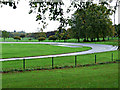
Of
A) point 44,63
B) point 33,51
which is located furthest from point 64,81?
point 33,51

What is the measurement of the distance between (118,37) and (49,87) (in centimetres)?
437

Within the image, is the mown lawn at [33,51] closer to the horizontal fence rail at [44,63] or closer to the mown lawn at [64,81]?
the horizontal fence rail at [44,63]

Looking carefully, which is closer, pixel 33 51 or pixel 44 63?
pixel 44 63

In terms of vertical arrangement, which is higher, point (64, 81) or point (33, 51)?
point (33, 51)

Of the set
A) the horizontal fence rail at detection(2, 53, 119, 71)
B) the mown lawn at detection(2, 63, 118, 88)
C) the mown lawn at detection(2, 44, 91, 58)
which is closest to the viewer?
the mown lawn at detection(2, 63, 118, 88)

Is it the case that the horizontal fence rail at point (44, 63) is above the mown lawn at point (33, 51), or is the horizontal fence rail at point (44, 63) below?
below

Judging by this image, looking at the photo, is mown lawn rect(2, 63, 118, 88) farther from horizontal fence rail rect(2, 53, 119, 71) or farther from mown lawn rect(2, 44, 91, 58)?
mown lawn rect(2, 44, 91, 58)

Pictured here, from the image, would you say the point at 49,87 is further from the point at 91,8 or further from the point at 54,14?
the point at 91,8

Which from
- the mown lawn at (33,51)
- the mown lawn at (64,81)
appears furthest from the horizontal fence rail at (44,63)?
the mown lawn at (33,51)

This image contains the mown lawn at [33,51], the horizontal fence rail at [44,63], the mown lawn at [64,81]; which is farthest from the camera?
the mown lawn at [33,51]

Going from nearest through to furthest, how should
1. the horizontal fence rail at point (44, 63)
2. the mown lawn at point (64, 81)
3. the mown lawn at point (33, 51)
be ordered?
the mown lawn at point (64, 81)
the horizontal fence rail at point (44, 63)
the mown lawn at point (33, 51)

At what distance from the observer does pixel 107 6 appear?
845 centimetres

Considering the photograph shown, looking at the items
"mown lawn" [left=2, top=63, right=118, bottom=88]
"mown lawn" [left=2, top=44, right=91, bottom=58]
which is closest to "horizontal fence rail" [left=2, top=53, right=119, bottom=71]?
"mown lawn" [left=2, top=63, right=118, bottom=88]

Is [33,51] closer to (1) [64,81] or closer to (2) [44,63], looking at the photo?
(2) [44,63]
